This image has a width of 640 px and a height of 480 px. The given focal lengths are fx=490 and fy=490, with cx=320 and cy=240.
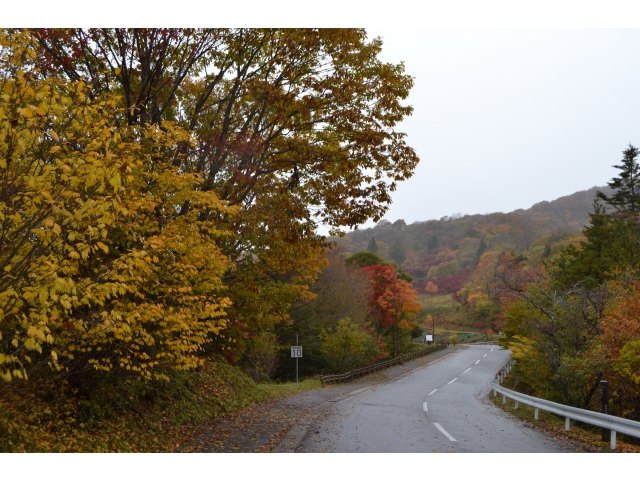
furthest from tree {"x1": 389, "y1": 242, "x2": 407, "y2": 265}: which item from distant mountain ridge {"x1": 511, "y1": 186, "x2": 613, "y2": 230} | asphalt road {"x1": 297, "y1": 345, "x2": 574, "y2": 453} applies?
asphalt road {"x1": 297, "y1": 345, "x2": 574, "y2": 453}

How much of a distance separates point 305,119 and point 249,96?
1524 mm

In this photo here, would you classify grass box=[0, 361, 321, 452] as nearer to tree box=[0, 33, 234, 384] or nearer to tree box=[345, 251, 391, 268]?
tree box=[0, 33, 234, 384]

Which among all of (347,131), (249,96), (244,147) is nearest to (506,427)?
(347,131)

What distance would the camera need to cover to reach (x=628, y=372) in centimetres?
1358

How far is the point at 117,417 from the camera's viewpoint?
9977mm

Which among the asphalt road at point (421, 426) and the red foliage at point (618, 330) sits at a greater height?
the red foliage at point (618, 330)

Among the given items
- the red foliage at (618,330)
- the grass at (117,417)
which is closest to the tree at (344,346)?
the grass at (117,417)

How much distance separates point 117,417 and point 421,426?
25.9ft

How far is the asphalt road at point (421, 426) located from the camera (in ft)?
33.5

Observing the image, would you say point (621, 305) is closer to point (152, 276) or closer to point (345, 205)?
point (345, 205)

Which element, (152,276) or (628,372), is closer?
(152,276)

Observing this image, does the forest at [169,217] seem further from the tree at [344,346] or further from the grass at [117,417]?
the tree at [344,346]

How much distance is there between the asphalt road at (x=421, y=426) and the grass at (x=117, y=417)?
3103 mm

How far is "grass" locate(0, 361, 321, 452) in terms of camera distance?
7.58 metres
